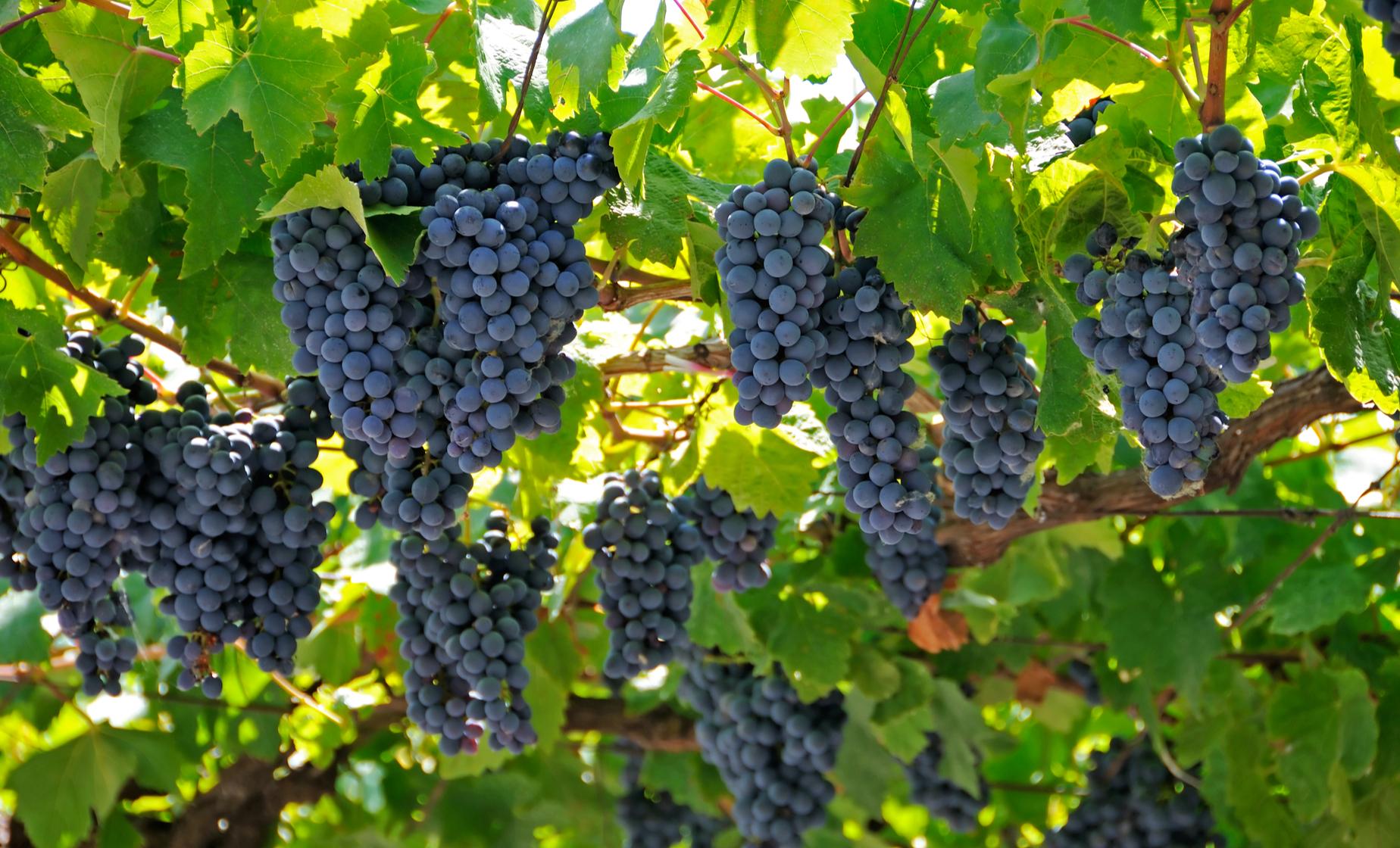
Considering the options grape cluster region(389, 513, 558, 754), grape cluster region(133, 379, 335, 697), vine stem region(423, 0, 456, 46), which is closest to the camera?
vine stem region(423, 0, 456, 46)

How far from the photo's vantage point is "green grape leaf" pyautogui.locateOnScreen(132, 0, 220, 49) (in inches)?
76.5

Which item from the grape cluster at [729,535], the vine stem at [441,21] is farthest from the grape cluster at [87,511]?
the grape cluster at [729,535]

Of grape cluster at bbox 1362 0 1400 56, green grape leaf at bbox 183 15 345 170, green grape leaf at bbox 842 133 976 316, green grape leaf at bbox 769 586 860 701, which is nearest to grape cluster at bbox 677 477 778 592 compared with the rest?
green grape leaf at bbox 769 586 860 701

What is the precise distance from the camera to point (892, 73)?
74.5 inches

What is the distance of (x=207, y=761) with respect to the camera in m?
5.00

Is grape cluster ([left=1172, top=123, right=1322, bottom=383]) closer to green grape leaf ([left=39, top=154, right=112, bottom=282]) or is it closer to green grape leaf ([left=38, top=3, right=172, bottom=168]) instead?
green grape leaf ([left=38, top=3, right=172, bottom=168])

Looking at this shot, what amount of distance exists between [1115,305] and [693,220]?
755 mm

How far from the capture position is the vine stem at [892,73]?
6.23 ft

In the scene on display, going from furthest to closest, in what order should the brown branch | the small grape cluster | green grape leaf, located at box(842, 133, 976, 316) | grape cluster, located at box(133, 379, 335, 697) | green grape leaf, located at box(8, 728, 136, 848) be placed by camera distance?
1. the small grape cluster
2. green grape leaf, located at box(8, 728, 136, 848)
3. the brown branch
4. grape cluster, located at box(133, 379, 335, 697)
5. green grape leaf, located at box(842, 133, 976, 316)

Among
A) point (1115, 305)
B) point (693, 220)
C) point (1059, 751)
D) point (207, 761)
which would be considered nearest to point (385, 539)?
point (207, 761)

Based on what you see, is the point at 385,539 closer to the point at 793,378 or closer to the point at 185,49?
the point at 185,49

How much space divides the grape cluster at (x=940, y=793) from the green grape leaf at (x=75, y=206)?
322 cm

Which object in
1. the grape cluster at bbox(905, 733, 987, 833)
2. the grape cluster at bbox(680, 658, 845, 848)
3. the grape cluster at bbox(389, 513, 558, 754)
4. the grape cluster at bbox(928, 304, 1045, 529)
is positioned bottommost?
the grape cluster at bbox(905, 733, 987, 833)

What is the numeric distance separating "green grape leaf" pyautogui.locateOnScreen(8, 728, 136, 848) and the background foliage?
1cm
